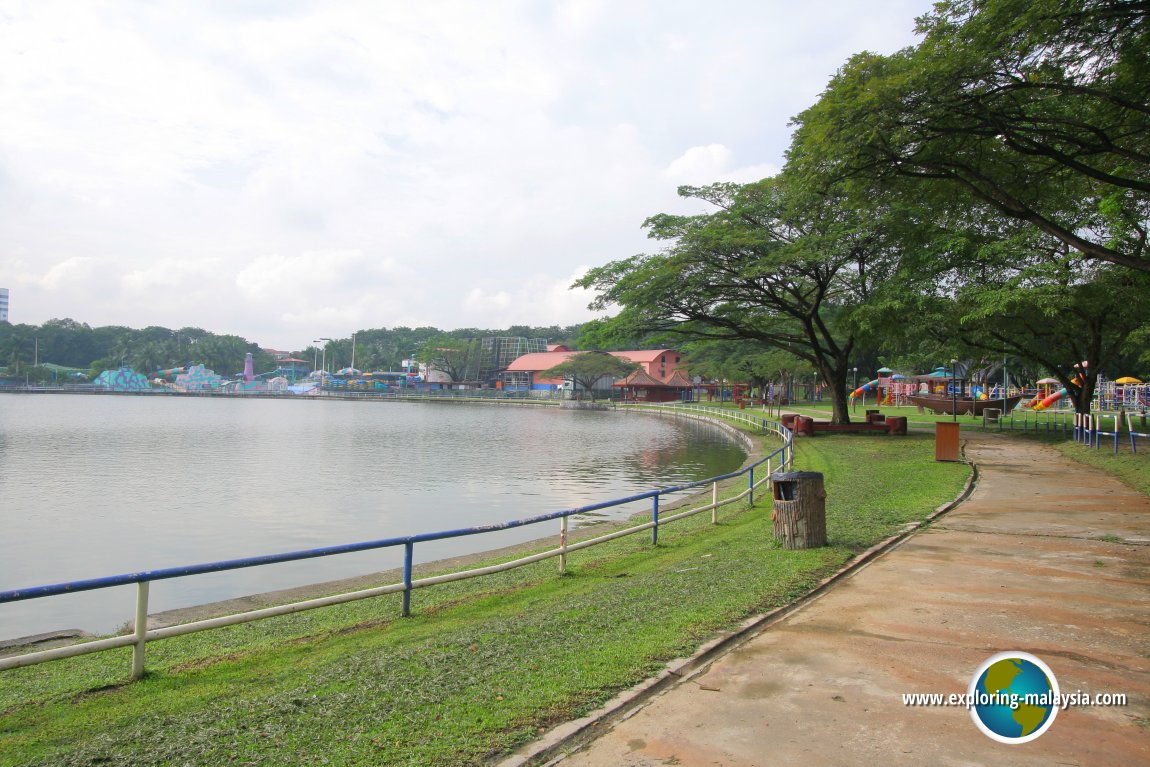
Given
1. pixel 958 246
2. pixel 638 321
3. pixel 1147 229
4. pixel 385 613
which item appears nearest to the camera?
pixel 385 613

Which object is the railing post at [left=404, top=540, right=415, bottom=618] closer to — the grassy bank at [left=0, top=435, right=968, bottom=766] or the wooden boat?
the grassy bank at [left=0, top=435, right=968, bottom=766]

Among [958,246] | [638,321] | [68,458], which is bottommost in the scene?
[68,458]

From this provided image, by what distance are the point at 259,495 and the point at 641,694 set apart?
17.0m

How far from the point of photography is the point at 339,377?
142m

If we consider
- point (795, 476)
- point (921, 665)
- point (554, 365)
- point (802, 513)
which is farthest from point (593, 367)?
point (921, 665)

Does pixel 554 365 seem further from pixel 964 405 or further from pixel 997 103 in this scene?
pixel 997 103

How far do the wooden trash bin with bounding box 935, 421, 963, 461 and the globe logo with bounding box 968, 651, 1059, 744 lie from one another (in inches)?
613

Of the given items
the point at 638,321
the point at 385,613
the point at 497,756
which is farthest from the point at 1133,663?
the point at 638,321

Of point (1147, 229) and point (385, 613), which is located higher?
point (1147, 229)

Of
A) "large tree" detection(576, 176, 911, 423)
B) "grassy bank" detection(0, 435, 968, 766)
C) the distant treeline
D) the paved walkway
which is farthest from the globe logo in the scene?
the distant treeline

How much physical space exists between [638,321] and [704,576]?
78.7 feet

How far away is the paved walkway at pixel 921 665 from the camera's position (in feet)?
13.2

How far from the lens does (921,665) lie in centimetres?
526

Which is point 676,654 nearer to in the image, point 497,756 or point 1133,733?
point 497,756
